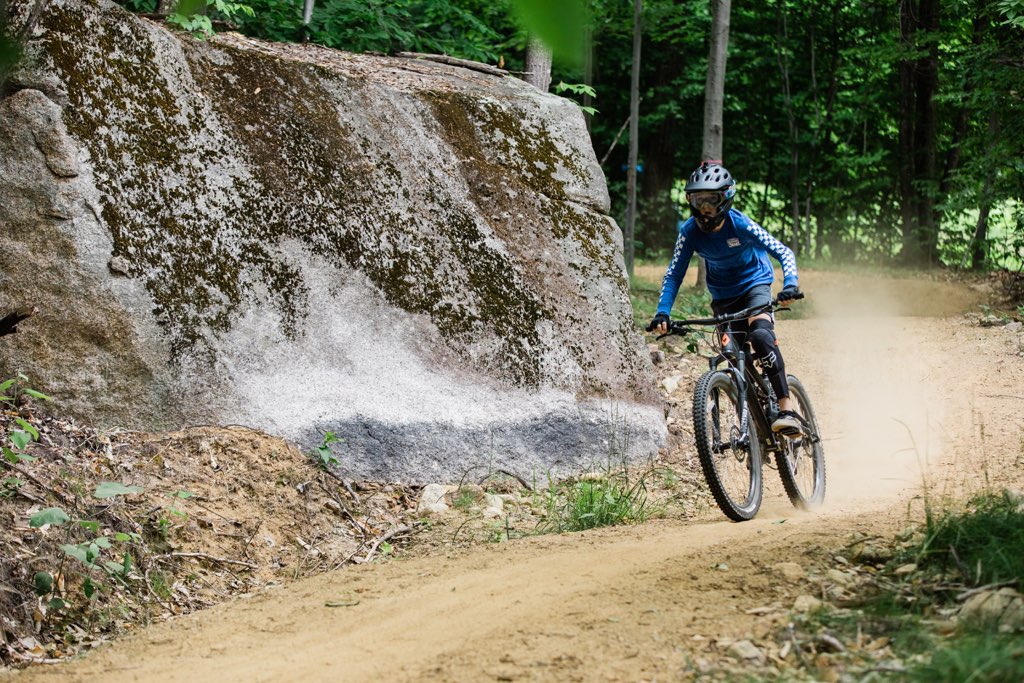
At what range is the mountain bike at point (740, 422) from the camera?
5.94m

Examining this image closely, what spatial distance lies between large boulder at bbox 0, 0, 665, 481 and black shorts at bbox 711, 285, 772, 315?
1434mm

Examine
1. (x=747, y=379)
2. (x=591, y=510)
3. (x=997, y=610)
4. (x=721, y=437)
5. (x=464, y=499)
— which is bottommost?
(x=464, y=499)

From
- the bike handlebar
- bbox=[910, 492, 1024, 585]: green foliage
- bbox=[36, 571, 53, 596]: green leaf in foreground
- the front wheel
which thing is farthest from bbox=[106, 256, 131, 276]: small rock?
bbox=[910, 492, 1024, 585]: green foliage

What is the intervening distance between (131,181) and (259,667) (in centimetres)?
382

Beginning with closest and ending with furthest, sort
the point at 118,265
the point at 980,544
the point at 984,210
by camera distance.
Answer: the point at 980,544 < the point at 118,265 < the point at 984,210

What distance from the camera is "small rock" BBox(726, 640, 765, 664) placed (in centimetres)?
335

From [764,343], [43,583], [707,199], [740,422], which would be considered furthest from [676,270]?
[43,583]

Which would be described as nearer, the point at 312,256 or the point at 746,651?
the point at 746,651

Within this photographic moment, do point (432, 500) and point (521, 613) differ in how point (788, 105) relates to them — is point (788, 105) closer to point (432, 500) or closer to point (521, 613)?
point (432, 500)

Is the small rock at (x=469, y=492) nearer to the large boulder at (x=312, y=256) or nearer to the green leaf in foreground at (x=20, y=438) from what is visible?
the large boulder at (x=312, y=256)

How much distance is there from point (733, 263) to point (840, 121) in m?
21.1

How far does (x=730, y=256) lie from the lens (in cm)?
658

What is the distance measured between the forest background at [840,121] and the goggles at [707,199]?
7.42 metres

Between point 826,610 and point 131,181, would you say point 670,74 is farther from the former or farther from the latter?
point 826,610
